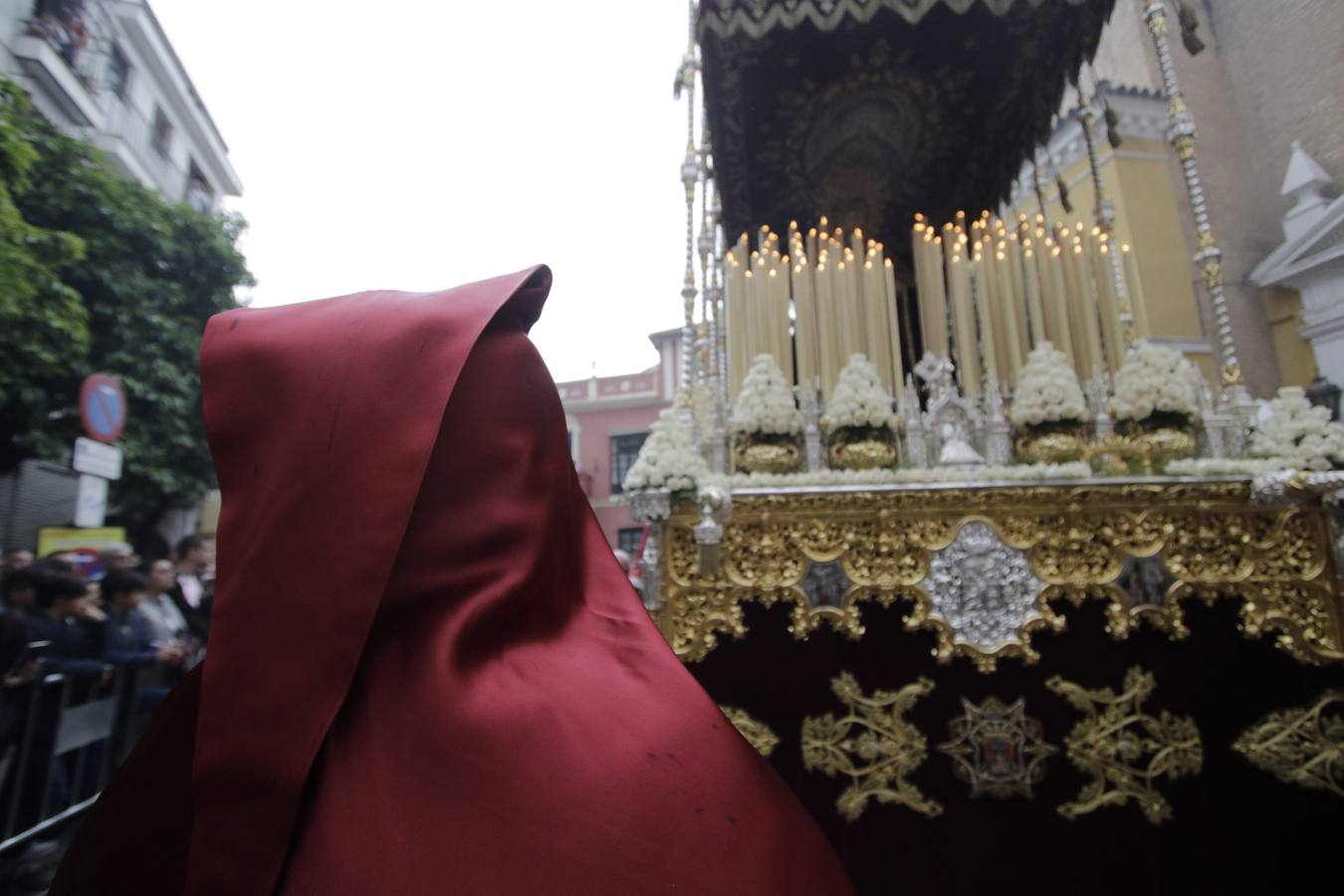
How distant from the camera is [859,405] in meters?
2.75

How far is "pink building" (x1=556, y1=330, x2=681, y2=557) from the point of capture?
2069 centimetres

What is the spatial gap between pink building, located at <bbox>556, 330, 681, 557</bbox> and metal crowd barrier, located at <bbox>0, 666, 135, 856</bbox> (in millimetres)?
16448

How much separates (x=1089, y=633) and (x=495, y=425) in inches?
96.7

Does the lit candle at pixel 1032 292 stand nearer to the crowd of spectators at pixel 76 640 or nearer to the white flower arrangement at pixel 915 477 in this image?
the white flower arrangement at pixel 915 477

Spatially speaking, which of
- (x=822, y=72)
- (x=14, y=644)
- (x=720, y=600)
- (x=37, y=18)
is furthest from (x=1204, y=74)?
(x=37, y=18)

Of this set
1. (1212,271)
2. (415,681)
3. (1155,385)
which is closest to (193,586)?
(415,681)

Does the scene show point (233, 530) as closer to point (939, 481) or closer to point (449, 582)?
point (449, 582)

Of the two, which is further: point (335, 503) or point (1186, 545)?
point (1186, 545)

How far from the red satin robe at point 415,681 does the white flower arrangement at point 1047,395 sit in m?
2.35

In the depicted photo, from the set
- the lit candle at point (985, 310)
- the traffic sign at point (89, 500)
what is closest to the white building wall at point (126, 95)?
the traffic sign at point (89, 500)

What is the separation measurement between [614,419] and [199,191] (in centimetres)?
1169

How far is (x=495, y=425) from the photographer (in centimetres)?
89

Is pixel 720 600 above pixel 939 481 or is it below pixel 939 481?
below

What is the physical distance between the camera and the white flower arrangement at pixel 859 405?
108 inches
